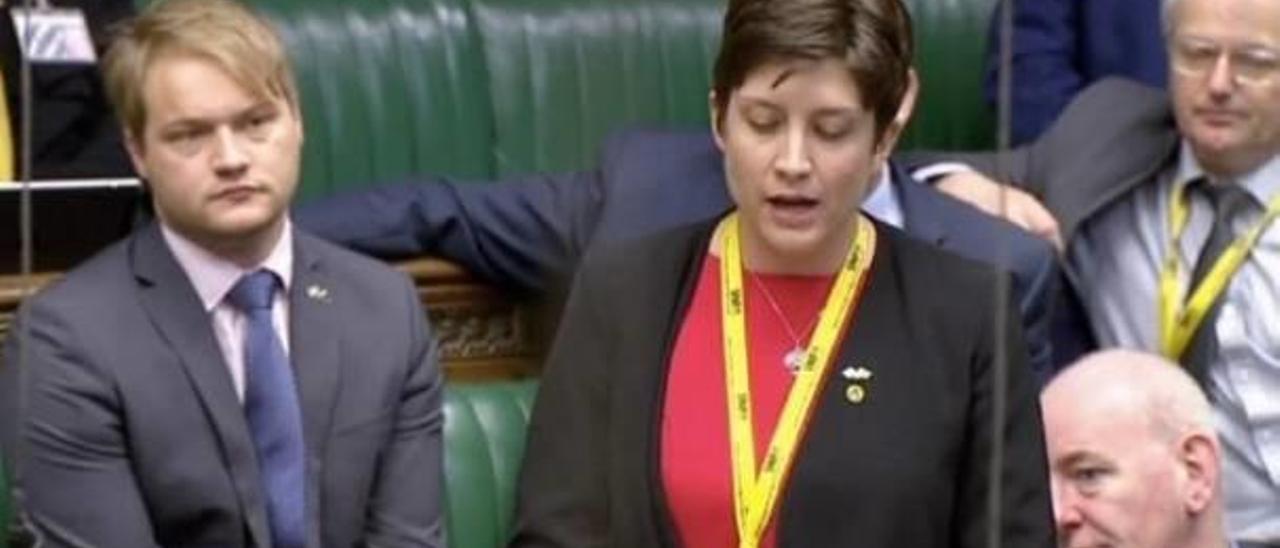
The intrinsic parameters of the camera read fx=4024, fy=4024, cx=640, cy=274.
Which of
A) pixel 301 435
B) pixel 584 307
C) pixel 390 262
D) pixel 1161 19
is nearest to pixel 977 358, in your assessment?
pixel 584 307

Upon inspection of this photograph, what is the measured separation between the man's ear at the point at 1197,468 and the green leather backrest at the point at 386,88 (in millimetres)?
900

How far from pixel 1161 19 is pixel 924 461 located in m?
0.98

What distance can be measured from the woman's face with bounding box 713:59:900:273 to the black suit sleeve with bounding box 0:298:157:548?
0.45 metres

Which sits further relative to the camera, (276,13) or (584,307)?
(276,13)

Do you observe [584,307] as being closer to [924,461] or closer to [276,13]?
[924,461]

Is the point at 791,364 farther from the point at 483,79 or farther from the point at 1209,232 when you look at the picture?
the point at 483,79

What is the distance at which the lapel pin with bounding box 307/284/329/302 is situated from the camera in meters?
2.80

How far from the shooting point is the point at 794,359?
2.66 meters

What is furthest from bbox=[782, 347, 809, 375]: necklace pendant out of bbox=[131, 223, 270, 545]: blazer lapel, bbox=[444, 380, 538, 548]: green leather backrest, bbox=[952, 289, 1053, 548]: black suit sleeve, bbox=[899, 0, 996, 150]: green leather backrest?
bbox=[899, 0, 996, 150]: green leather backrest

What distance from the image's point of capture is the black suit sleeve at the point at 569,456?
102 inches

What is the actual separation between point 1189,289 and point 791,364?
2.02 ft

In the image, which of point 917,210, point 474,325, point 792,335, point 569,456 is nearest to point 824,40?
point 792,335

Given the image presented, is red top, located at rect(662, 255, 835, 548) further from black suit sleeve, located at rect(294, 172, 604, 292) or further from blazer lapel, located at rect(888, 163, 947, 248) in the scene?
black suit sleeve, located at rect(294, 172, 604, 292)

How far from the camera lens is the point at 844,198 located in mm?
2646
